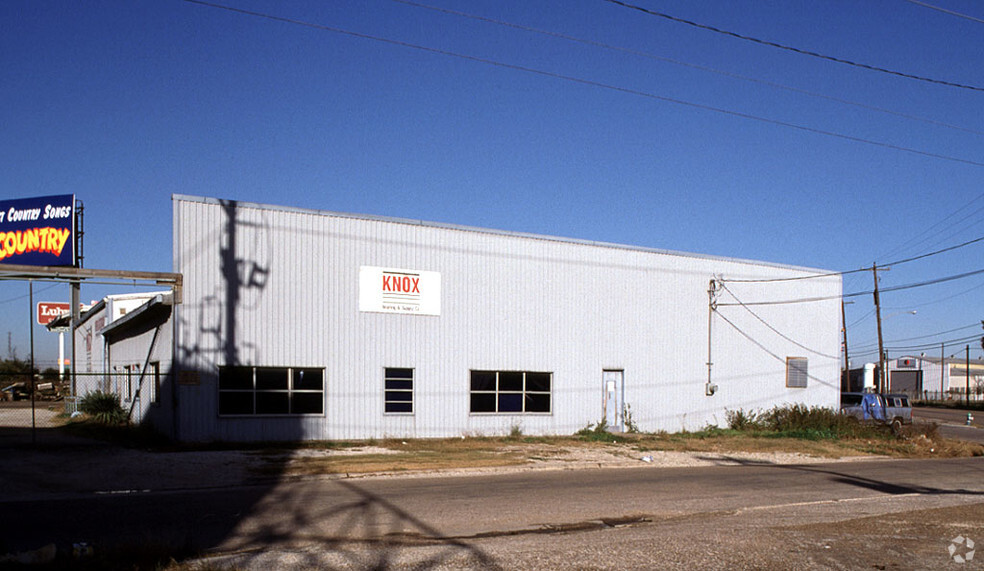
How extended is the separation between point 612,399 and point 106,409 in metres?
17.2

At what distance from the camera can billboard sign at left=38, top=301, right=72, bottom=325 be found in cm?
5334

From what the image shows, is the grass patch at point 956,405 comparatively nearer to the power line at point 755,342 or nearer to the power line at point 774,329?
the power line at point 774,329

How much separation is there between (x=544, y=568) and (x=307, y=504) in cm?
568

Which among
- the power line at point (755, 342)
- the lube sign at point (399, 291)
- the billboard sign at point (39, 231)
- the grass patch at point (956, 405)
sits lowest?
the grass patch at point (956, 405)

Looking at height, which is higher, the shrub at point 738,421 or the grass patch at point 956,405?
the shrub at point 738,421

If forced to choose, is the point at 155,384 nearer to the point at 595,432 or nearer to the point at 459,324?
the point at 459,324

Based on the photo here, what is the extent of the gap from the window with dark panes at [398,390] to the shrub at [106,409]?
30.5 feet

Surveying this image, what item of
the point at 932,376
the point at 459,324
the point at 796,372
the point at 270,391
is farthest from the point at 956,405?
the point at 270,391

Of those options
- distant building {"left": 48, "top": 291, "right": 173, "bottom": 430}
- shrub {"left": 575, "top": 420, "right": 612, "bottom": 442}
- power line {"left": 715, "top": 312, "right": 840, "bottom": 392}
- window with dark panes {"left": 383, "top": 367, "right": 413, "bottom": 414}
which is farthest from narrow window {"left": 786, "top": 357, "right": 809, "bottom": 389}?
distant building {"left": 48, "top": 291, "right": 173, "bottom": 430}

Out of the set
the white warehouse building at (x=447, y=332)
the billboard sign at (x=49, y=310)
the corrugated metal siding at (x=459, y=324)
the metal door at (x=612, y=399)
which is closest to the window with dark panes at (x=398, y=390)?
the white warehouse building at (x=447, y=332)

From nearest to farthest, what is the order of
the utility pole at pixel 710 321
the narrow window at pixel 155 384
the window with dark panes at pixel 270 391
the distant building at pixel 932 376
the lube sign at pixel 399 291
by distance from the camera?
the window with dark panes at pixel 270 391 → the narrow window at pixel 155 384 → the lube sign at pixel 399 291 → the utility pole at pixel 710 321 → the distant building at pixel 932 376

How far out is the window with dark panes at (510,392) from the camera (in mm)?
25656

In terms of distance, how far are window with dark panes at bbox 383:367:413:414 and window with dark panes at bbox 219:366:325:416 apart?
2033 millimetres

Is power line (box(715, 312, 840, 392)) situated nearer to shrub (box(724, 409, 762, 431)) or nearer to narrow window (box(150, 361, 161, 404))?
shrub (box(724, 409, 762, 431))
